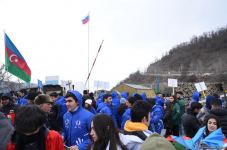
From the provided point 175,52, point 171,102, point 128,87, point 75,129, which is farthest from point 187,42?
point 75,129

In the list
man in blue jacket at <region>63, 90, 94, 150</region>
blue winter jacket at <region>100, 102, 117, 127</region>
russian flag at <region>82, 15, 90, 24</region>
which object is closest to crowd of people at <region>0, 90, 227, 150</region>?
man in blue jacket at <region>63, 90, 94, 150</region>

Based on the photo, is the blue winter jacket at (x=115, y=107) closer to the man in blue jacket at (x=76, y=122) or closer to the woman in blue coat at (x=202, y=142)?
the man in blue jacket at (x=76, y=122)

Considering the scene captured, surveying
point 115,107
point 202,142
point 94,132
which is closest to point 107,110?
point 115,107

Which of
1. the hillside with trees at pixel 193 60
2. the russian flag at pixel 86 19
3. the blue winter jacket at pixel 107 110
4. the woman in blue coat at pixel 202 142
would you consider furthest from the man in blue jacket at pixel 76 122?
the hillside with trees at pixel 193 60

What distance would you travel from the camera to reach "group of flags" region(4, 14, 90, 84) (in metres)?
11.3

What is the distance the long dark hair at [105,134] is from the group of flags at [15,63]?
7.89 metres

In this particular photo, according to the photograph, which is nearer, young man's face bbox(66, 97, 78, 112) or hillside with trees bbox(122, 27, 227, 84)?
young man's face bbox(66, 97, 78, 112)

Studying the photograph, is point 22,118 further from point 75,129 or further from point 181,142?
point 75,129

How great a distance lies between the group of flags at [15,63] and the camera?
11.3 meters

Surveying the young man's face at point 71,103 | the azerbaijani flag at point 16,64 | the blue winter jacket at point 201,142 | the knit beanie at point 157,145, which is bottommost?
the blue winter jacket at point 201,142

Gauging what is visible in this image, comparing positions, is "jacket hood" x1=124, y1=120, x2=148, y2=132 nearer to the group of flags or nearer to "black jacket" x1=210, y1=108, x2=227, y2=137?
"black jacket" x1=210, y1=108, x2=227, y2=137

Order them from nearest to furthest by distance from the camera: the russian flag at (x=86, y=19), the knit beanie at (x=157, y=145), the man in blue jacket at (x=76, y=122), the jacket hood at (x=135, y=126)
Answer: the knit beanie at (x=157, y=145) < the jacket hood at (x=135, y=126) < the man in blue jacket at (x=76, y=122) < the russian flag at (x=86, y=19)

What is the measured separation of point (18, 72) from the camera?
11.3 m

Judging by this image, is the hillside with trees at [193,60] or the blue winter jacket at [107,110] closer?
the blue winter jacket at [107,110]
